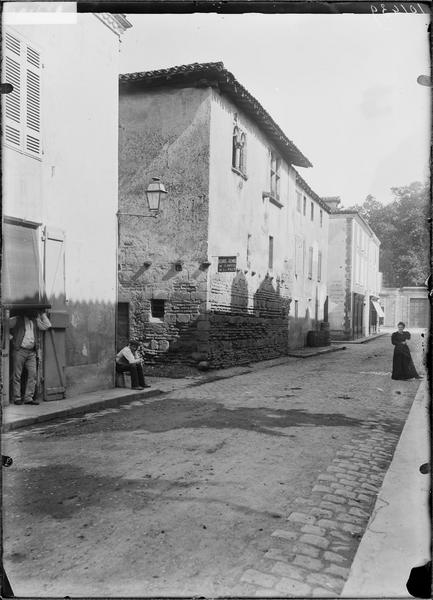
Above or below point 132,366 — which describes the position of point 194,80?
above

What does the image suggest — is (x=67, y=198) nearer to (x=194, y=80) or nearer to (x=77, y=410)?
(x=77, y=410)

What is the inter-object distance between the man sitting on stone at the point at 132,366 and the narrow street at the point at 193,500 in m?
1.92

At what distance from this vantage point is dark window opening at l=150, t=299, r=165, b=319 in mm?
13523

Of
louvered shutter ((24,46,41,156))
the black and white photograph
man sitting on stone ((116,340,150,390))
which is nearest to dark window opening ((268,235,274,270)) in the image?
the black and white photograph

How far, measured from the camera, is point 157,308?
13.6m

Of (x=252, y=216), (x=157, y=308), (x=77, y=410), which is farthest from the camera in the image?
(x=252, y=216)

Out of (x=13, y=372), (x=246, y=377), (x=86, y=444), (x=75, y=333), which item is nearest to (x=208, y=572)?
(x=86, y=444)

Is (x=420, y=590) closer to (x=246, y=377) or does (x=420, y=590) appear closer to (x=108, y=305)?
(x=108, y=305)

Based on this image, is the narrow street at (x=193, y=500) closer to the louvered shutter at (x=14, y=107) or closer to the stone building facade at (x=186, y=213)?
the louvered shutter at (x=14, y=107)

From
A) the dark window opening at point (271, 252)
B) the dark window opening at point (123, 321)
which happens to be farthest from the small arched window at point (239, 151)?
the dark window opening at point (123, 321)

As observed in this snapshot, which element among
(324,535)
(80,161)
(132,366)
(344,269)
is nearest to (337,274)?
(344,269)

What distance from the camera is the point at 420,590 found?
7.10ft

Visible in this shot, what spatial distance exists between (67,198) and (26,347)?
7.51 ft

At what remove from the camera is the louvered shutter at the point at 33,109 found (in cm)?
649
